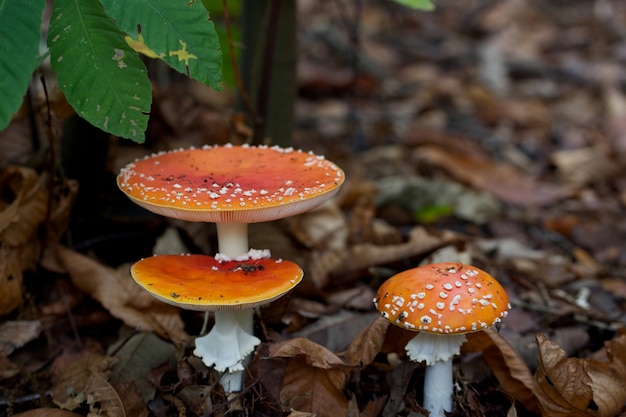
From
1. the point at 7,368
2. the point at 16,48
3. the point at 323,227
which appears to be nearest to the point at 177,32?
the point at 16,48

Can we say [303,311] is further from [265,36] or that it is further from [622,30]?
[622,30]

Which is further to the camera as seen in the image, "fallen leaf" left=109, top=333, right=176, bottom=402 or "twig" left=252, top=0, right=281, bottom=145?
"twig" left=252, top=0, right=281, bottom=145

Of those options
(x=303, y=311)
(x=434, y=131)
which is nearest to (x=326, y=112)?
(x=434, y=131)

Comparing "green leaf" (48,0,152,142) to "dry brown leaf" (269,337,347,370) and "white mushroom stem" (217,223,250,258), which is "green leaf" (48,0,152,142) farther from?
"dry brown leaf" (269,337,347,370)

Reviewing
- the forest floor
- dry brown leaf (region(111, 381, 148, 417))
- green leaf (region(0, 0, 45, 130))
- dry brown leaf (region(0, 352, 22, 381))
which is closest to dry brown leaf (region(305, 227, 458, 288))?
the forest floor

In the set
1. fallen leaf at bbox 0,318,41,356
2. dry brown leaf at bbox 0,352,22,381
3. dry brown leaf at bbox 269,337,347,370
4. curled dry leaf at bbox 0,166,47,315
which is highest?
curled dry leaf at bbox 0,166,47,315

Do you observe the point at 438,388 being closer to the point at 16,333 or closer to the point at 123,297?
the point at 123,297
